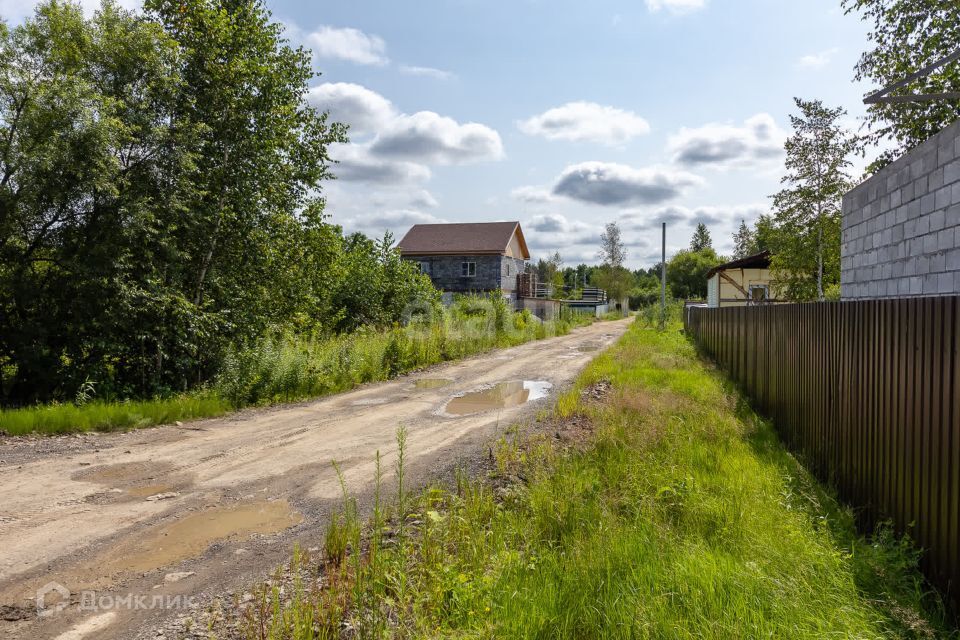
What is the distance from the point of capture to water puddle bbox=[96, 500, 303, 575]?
159 inches

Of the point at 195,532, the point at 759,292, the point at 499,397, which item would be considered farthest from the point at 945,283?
the point at 759,292

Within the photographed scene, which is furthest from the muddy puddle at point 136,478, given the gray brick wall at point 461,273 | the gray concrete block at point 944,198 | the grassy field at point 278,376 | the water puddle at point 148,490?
the gray brick wall at point 461,273

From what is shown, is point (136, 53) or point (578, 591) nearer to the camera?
point (578, 591)

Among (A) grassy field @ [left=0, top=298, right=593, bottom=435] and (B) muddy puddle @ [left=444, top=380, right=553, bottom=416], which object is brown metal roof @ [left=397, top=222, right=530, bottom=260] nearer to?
(A) grassy field @ [left=0, top=298, right=593, bottom=435]

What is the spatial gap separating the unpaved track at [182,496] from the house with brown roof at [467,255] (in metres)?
28.1

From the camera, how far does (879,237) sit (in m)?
8.43

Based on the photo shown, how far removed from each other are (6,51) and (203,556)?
357 inches

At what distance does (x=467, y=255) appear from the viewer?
38.0 m

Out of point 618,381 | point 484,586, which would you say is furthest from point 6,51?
point 618,381

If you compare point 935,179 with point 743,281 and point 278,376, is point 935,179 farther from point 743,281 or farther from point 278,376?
point 743,281

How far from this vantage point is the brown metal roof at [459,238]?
3803cm

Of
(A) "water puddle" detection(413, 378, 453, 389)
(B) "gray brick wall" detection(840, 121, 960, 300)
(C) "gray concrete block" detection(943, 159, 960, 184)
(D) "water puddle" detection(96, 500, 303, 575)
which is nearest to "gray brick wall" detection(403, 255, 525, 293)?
(A) "water puddle" detection(413, 378, 453, 389)

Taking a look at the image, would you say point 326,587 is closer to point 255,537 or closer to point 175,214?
point 255,537

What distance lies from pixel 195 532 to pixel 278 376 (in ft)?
22.0
